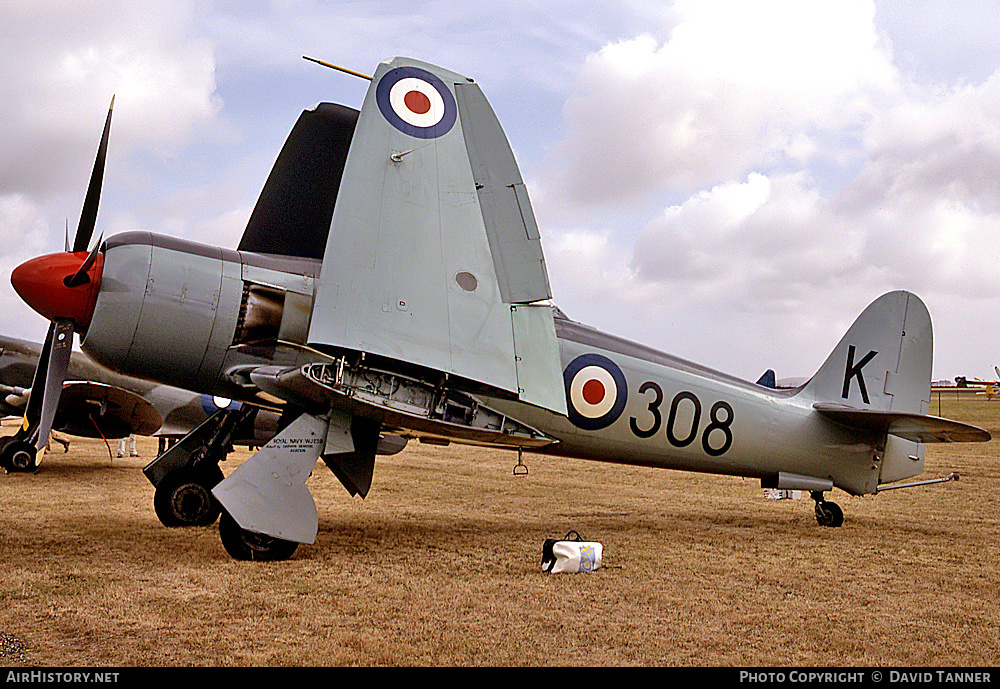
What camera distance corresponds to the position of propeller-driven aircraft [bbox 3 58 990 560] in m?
5.90

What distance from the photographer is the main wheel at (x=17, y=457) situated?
13.4m

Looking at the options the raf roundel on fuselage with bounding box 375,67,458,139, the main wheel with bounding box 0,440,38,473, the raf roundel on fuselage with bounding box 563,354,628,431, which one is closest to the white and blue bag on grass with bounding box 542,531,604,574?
the raf roundel on fuselage with bounding box 563,354,628,431

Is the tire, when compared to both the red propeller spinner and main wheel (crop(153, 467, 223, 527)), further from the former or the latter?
the red propeller spinner

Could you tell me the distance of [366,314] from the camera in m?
5.80

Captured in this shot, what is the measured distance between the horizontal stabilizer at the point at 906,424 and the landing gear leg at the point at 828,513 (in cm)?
90

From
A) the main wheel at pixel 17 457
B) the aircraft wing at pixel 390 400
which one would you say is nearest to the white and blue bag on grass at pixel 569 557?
the aircraft wing at pixel 390 400

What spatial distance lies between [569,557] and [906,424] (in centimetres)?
443

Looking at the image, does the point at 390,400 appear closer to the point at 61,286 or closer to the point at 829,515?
the point at 61,286

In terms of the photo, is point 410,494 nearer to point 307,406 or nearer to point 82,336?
point 307,406

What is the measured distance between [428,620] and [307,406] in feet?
8.11

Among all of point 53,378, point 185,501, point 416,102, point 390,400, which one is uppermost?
point 416,102

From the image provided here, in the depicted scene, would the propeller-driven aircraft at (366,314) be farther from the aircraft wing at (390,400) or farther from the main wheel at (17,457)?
the main wheel at (17,457)

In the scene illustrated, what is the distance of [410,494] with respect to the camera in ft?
36.8

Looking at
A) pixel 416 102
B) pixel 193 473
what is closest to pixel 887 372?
pixel 416 102
